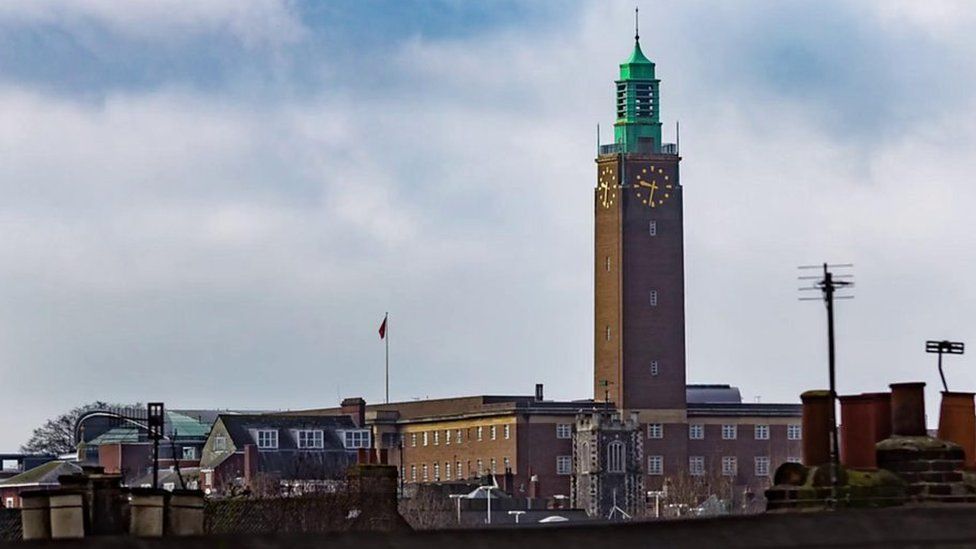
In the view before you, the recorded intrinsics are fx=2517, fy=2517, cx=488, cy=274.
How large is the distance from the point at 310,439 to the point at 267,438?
11.2ft

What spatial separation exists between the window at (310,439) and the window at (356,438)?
10.4 ft

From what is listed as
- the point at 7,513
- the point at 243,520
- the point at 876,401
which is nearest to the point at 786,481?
the point at 876,401

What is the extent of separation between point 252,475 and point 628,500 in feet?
105

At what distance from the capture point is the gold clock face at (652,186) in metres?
187

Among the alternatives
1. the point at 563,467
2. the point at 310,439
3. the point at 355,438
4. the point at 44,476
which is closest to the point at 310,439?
the point at 310,439

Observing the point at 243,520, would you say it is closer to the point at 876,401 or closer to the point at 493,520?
the point at 876,401

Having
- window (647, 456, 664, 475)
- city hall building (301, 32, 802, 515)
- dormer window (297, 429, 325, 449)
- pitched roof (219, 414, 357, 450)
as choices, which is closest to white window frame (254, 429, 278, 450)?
pitched roof (219, 414, 357, 450)

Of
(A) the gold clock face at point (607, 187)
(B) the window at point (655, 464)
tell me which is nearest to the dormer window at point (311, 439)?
(B) the window at point (655, 464)

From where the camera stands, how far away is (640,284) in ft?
604

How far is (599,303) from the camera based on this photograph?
612 feet

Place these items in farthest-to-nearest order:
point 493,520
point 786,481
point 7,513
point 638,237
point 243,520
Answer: point 638,237 < point 493,520 < point 243,520 < point 7,513 < point 786,481

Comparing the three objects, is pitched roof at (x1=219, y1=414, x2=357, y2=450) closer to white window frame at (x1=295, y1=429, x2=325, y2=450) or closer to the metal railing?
white window frame at (x1=295, y1=429, x2=325, y2=450)

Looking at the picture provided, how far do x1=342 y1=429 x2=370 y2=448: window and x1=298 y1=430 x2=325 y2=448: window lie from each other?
10.4ft

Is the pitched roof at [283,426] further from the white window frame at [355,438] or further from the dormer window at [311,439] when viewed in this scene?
the white window frame at [355,438]
